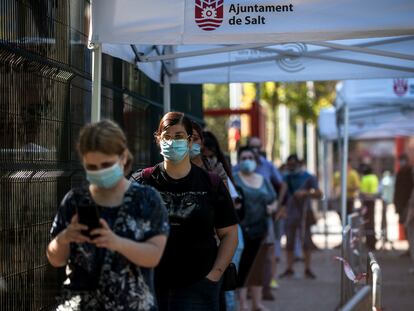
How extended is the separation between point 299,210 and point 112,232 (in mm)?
11268

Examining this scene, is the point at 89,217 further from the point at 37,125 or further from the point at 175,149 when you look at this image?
the point at 37,125

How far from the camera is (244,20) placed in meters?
6.19

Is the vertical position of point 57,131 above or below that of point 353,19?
below

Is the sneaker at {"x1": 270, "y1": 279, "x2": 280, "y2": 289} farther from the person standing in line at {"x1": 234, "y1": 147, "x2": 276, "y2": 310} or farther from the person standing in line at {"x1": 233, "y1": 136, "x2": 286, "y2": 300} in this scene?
the person standing in line at {"x1": 234, "y1": 147, "x2": 276, "y2": 310}

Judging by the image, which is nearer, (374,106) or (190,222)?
(190,222)

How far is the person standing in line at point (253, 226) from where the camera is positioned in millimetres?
10234

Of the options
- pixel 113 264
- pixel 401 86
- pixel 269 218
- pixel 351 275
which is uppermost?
pixel 401 86

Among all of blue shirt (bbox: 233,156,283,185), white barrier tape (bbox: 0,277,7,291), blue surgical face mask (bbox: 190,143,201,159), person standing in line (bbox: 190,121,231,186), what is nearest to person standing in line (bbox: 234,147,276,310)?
blue shirt (bbox: 233,156,283,185)

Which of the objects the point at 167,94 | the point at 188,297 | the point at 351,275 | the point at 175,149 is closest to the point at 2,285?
the point at 188,297

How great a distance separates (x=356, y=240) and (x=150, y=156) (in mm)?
2509

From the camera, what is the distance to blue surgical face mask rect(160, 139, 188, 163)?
5.38 m

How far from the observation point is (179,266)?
517cm

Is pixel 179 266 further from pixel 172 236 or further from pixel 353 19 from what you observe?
pixel 353 19

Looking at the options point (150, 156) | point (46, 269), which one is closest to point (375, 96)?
point (150, 156)
